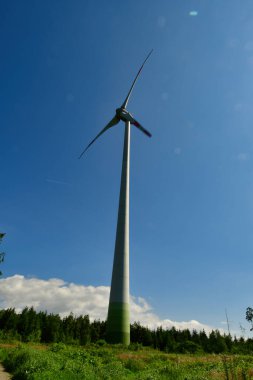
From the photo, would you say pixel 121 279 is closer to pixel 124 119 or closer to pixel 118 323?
pixel 118 323

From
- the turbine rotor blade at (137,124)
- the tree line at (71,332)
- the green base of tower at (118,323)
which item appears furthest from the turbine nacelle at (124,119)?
the tree line at (71,332)

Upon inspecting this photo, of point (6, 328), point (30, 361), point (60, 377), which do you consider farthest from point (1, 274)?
point (6, 328)

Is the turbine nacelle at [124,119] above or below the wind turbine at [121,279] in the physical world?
above

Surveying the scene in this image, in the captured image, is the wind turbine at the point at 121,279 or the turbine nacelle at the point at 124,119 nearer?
the wind turbine at the point at 121,279

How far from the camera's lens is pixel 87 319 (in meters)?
118

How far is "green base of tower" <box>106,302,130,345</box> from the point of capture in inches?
1351

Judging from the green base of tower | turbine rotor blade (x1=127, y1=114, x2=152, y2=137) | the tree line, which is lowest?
the green base of tower

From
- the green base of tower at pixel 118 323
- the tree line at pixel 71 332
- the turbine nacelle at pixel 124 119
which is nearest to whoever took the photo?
the green base of tower at pixel 118 323

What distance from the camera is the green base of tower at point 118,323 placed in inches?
1351

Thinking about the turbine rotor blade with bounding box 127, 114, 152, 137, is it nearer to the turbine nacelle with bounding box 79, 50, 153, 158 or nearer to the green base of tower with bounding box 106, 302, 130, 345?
the turbine nacelle with bounding box 79, 50, 153, 158

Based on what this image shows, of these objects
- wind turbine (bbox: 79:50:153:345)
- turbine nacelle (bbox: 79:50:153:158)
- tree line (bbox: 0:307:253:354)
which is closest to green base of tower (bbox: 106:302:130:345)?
wind turbine (bbox: 79:50:153:345)

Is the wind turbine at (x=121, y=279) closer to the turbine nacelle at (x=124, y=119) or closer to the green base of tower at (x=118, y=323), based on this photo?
the green base of tower at (x=118, y=323)

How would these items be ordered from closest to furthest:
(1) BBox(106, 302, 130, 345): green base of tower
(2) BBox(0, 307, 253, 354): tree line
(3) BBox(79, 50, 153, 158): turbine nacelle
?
1. (1) BBox(106, 302, 130, 345): green base of tower
2. (3) BBox(79, 50, 153, 158): turbine nacelle
3. (2) BBox(0, 307, 253, 354): tree line

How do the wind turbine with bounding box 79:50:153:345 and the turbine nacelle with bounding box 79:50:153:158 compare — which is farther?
the turbine nacelle with bounding box 79:50:153:158
